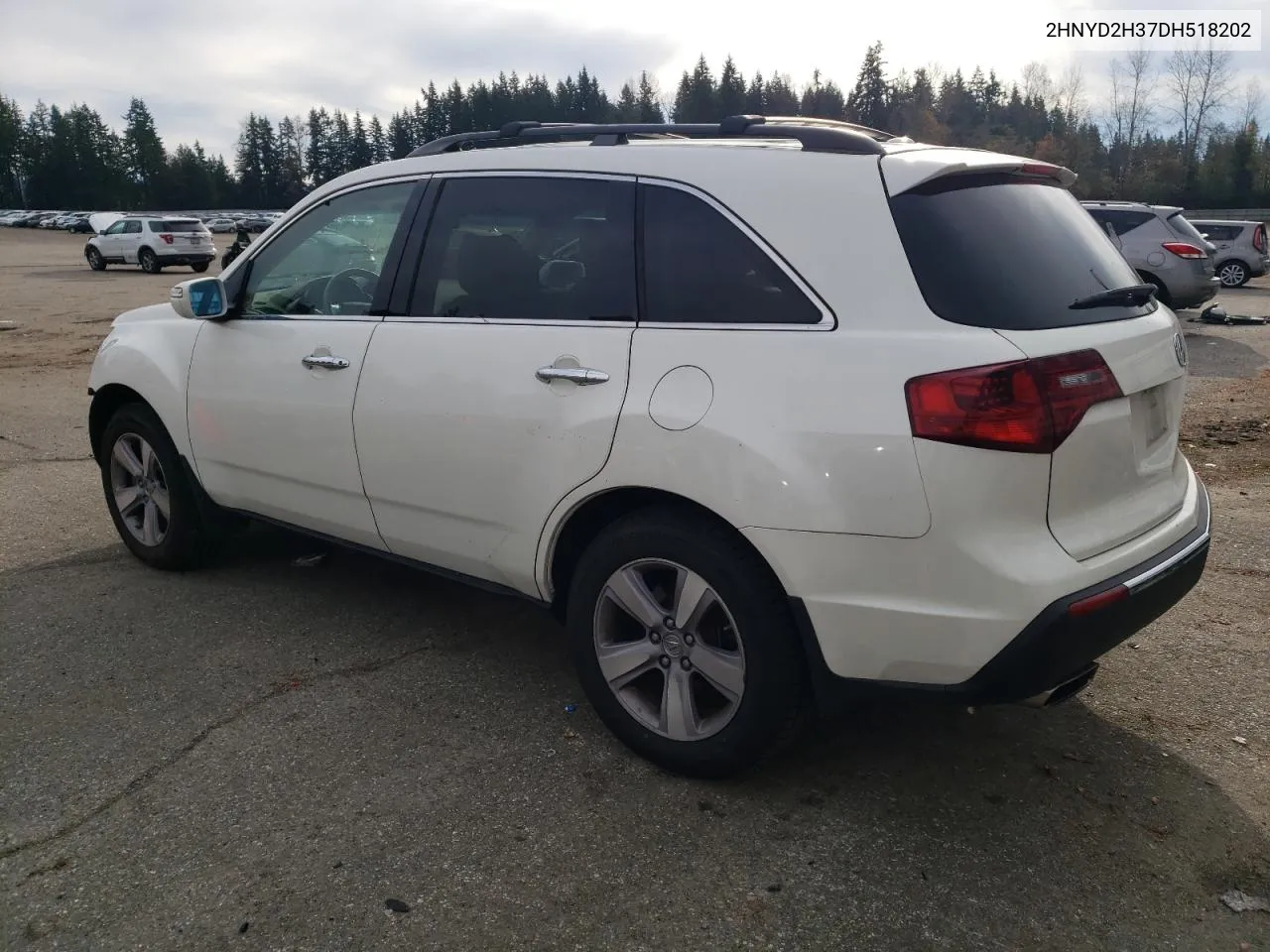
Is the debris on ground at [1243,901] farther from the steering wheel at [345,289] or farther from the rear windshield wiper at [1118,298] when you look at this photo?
the steering wheel at [345,289]

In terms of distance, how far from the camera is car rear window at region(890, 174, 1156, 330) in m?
2.69

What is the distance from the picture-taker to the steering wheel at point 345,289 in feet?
12.9

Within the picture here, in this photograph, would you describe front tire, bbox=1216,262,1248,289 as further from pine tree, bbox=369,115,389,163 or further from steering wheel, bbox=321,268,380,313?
pine tree, bbox=369,115,389,163

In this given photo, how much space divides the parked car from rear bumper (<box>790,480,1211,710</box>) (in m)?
23.8

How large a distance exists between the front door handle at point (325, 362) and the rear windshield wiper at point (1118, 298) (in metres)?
2.43

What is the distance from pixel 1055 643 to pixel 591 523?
1.40 m

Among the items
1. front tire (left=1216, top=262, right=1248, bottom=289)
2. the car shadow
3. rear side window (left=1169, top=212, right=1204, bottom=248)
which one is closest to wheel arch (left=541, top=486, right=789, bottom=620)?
the car shadow

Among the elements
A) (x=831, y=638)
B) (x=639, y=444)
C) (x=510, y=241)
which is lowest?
(x=831, y=638)

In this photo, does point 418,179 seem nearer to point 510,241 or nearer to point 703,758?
point 510,241

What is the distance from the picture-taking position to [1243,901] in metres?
2.62

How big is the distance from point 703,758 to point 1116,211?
15407 millimetres

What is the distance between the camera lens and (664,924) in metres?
2.55

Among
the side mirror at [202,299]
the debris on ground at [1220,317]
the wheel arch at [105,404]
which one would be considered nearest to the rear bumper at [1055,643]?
the side mirror at [202,299]

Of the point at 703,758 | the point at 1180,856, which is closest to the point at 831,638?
the point at 703,758
